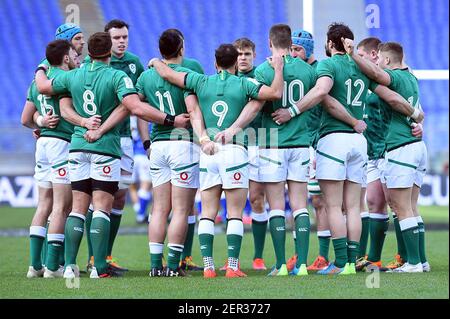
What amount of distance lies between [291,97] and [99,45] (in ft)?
5.68

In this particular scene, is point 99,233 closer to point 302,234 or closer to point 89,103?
point 89,103

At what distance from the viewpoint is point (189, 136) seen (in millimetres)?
8891

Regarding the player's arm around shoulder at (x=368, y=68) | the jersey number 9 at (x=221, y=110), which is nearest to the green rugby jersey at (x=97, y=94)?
the jersey number 9 at (x=221, y=110)

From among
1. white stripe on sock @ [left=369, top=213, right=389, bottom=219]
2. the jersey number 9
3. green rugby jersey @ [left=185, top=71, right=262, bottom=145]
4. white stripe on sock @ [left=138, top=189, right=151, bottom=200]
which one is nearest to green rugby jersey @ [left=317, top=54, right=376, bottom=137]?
green rugby jersey @ [left=185, top=71, right=262, bottom=145]

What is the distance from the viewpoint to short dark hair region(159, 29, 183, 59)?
8.71 meters

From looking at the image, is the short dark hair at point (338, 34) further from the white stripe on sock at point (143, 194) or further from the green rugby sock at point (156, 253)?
the white stripe on sock at point (143, 194)

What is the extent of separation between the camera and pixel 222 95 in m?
8.69

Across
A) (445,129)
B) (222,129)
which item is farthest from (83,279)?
(445,129)

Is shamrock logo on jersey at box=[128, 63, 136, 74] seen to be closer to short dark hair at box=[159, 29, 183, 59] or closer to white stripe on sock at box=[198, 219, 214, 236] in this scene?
short dark hair at box=[159, 29, 183, 59]

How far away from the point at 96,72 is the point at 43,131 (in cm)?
91

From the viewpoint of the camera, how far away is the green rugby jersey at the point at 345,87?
8.97 meters

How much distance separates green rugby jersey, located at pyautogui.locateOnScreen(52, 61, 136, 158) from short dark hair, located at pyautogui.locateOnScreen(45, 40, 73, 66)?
13.3 inches

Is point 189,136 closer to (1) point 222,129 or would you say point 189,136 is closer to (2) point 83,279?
(1) point 222,129

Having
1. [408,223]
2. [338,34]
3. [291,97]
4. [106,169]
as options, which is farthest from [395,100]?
[106,169]
